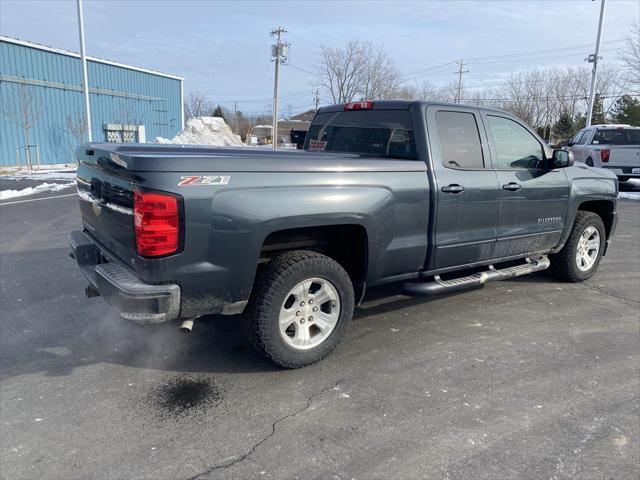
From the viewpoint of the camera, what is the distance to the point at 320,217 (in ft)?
11.4

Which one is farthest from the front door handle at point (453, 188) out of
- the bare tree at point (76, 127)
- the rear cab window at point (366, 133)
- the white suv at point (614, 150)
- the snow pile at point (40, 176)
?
the bare tree at point (76, 127)

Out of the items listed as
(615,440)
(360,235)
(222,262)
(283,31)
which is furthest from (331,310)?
(283,31)

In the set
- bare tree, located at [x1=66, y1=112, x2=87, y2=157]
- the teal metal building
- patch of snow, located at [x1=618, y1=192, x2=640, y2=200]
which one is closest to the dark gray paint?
patch of snow, located at [x1=618, y1=192, x2=640, y2=200]

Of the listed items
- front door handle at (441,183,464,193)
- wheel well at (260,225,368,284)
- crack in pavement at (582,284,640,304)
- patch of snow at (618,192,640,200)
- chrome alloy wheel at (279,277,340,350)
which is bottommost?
crack in pavement at (582,284,640,304)

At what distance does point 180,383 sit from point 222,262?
985mm

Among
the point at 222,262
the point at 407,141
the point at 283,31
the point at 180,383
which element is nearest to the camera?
the point at 222,262

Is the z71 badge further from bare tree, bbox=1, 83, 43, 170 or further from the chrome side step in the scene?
bare tree, bbox=1, 83, 43, 170

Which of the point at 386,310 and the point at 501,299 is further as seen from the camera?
the point at 501,299

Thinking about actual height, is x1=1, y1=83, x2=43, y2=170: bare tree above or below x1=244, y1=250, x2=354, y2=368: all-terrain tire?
above

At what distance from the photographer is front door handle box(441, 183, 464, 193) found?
4129 millimetres

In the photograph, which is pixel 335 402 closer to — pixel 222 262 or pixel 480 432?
pixel 480 432

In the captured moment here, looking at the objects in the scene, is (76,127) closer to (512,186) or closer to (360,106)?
(360,106)

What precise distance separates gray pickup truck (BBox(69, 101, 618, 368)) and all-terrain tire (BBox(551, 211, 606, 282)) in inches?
10.5

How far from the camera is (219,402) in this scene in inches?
127
